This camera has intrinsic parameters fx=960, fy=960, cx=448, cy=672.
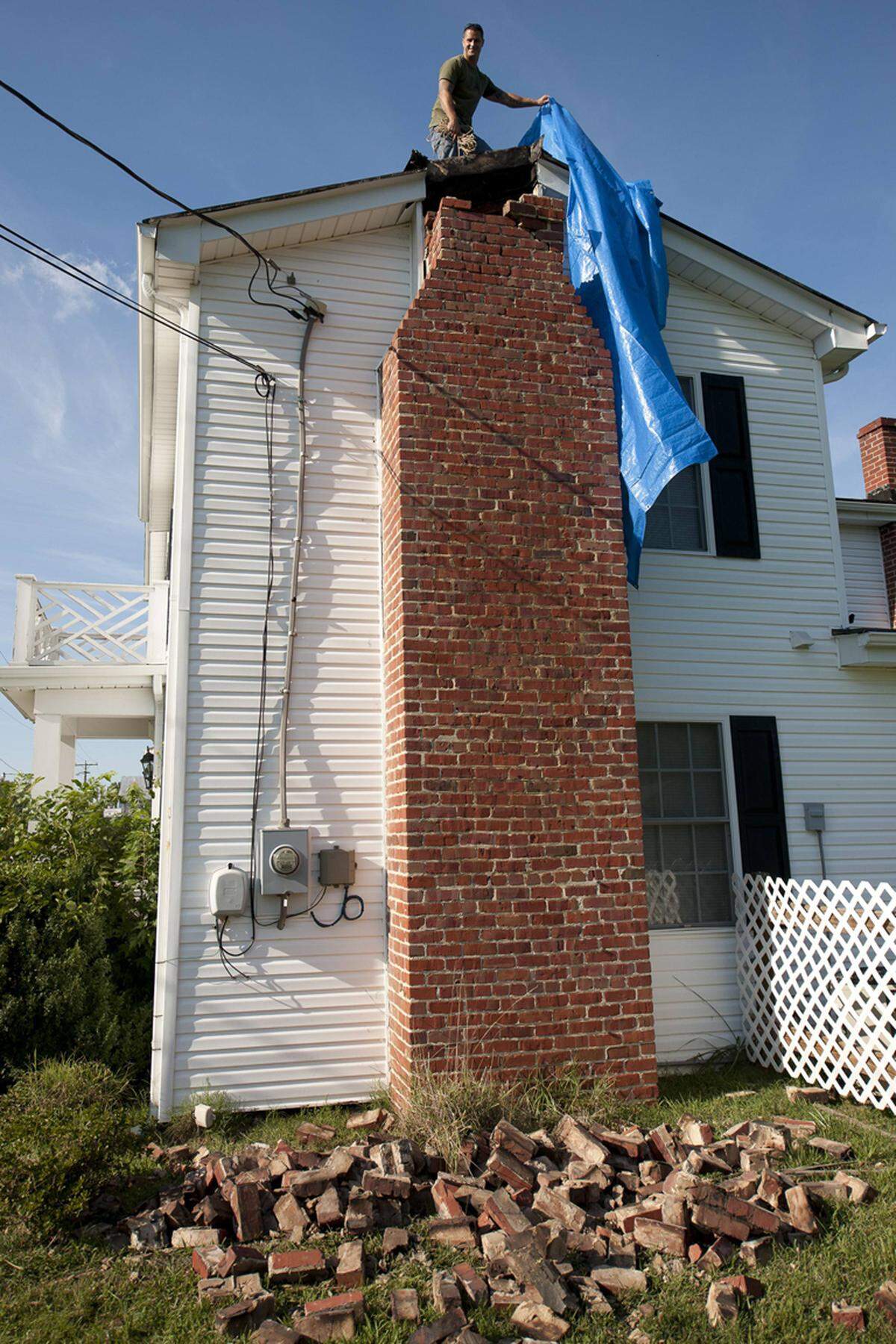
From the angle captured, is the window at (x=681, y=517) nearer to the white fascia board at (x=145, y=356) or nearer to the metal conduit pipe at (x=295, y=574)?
the metal conduit pipe at (x=295, y=574)

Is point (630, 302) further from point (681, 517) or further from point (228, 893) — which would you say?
point (228, 893)

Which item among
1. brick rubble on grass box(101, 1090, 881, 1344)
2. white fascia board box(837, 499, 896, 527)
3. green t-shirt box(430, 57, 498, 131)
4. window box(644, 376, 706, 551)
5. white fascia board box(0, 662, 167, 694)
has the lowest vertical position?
brick rubble on grass box(101, 1090, 881, 1344)

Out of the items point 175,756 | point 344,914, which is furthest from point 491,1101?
point 175,756

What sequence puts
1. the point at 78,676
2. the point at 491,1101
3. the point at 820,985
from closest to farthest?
the point at 491,1101 < the point at 820,985 < the point at 78,676

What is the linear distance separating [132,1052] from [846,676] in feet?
21.0

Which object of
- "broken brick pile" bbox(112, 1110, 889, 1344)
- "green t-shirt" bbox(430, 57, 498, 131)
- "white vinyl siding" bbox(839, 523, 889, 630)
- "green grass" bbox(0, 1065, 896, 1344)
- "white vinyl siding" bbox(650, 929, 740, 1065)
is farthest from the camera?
"white vinyl siding" bbox(839, 523, 889, 630)

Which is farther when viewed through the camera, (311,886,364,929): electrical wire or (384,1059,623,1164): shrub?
(311,886,364,929): electrical wire

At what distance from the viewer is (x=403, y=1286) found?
3877 millimetres

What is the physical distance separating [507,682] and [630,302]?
3.04m

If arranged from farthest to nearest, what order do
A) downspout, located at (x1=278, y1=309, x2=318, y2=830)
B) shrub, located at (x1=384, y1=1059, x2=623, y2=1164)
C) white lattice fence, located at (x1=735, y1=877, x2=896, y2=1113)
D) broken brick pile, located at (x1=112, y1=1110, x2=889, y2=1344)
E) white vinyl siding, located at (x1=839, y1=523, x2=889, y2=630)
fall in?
white vinyl siding, located at (x1=839, y1=523, x2=889, y2=630) < downspout, located at (x1=278, y1=309, x2=318, y2=830) < white lattice fence, located at (x1=735, y1=877, x2=896, y2=1113) < shrub, located at (x1=384, y1=1059, x2=623, y2=1164) < broken brick pile, located at (x1=112, y1=1110, x2=889, y2=1344)

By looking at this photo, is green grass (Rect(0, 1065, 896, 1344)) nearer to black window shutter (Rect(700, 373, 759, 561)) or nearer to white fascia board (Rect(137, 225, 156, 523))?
black window shutter (Rect(700, 373, 759, 561))

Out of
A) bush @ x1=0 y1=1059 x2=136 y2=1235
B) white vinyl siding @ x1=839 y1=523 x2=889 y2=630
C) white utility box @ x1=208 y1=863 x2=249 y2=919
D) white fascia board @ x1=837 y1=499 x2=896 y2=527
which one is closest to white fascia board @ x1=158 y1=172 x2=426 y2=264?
white utility box @ x1=208 y1=863 x2=249 y2=919

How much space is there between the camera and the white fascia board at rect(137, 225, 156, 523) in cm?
678

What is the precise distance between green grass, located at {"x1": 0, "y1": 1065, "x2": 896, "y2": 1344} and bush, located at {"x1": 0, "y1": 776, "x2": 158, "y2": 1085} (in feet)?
7.43
